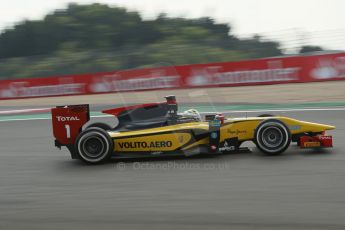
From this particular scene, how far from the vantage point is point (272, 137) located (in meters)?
6.07

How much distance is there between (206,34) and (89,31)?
1228 centimetres

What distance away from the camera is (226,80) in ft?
52.2

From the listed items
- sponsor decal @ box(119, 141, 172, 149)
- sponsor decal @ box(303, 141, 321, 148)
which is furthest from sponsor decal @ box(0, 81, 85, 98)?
sponsor decal @ box(303, 141, 321, 148)

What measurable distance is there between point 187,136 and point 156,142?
390mm

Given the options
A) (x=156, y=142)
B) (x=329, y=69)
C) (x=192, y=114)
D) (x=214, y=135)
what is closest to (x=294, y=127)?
(x=214, y=135)

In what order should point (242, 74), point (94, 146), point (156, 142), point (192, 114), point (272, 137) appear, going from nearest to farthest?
point (272, 137)
point (156, 142)
point (94, 146)
point (192, 114)
point (242, 74)

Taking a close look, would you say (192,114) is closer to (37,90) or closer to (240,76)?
(240,76)

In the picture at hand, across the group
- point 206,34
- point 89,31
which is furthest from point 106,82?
point 89,31

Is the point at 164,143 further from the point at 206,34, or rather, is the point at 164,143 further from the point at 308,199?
the point at 206,34

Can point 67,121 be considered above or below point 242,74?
Result: below

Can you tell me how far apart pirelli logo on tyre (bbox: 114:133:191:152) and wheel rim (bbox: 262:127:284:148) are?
0.92 metres

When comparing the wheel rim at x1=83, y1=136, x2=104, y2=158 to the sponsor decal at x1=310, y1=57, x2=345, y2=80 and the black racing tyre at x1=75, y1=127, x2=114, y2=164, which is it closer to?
the black racing tyre at x1=75, y1=127, x2=114, y2=164

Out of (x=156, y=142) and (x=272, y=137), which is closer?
(x=272, y=137)

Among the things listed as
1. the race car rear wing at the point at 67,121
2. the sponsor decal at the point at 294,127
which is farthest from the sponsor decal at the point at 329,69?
the race car rear wing at the point at 67,121
